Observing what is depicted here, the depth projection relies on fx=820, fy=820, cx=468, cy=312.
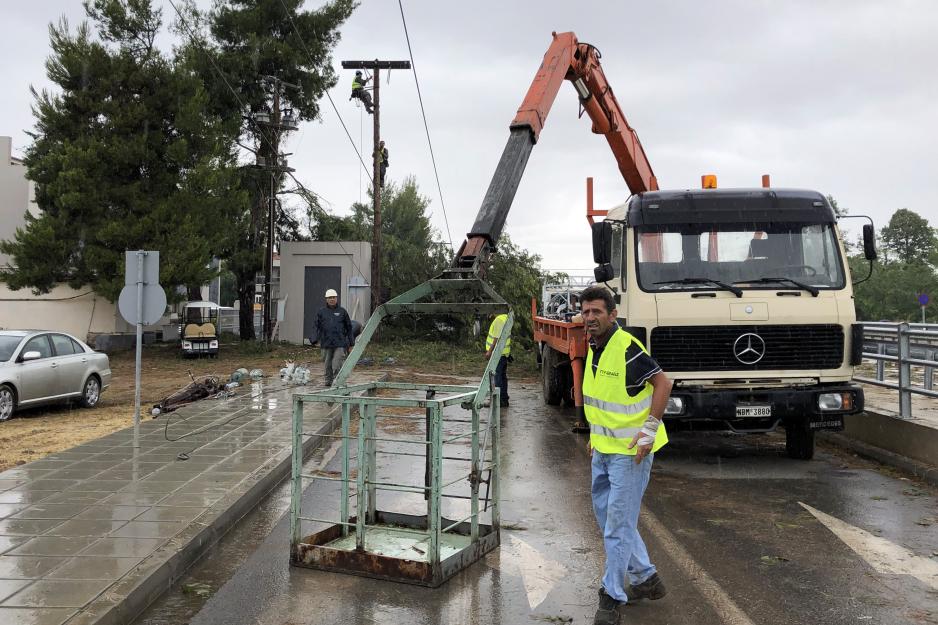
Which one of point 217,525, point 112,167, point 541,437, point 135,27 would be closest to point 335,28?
point 135,27

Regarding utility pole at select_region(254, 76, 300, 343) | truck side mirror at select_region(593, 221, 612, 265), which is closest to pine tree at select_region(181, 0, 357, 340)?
utility pole at select_region(254, 76, 300, 343)

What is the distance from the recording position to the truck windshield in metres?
8.95

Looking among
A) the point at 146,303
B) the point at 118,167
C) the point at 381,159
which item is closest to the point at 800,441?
the point at 146,303

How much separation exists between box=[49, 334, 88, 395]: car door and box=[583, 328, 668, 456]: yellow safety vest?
11746 mm

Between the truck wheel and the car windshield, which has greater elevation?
the car windshield

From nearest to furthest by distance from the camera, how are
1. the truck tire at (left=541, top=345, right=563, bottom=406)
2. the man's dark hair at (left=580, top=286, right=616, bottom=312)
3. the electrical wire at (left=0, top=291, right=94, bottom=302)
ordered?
the man's dark hair at (left=580, top=286, right=616, bottom=312) → the truck tire at (left=541, top=345, right=563, bottom=406) → the electrical wire at (left=0, top=291, right=94, bottom=302)

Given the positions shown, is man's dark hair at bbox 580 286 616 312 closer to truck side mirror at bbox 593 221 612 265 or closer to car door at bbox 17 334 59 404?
truck side mirror at bbox 593 221 612 265

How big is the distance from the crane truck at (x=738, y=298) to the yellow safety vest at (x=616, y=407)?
332cm

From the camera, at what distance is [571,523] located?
22.1ft

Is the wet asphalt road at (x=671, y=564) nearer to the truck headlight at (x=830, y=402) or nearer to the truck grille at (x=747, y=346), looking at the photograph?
the truck headlight at (x=830, y=402)

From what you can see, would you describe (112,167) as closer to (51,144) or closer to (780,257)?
(51,144)

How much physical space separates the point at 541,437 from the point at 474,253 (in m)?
Result: 3.70

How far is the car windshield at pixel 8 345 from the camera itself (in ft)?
42.0

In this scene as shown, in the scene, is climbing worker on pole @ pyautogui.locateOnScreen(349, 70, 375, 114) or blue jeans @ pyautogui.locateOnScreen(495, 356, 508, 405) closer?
blue jeans @ pyautogui.locateOnScreen(495, 356, 508, 405)
